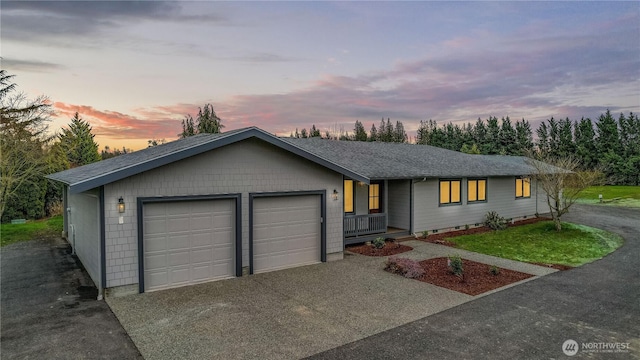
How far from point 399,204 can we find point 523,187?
959 cm

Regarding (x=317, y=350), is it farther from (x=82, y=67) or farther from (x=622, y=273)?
(x=82, y=67)

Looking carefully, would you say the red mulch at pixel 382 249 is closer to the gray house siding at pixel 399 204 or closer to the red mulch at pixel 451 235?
the red mulch at pixel 451 235

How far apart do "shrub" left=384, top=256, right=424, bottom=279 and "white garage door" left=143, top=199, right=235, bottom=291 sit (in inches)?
172

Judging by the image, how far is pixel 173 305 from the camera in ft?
23.8

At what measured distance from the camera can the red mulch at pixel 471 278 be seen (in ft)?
28.0

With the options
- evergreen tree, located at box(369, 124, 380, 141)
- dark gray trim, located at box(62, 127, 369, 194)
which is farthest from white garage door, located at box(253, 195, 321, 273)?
evergreen tree, located at box(369, 124, 380, 141)

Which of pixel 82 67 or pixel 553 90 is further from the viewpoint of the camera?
pixel 553 90

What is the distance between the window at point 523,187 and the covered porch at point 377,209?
876 centimetres

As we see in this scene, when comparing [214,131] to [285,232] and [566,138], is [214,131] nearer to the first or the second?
[285,232]

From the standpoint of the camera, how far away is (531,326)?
20.6 ft

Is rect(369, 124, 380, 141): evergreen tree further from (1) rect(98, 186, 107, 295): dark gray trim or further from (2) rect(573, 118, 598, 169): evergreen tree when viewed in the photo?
(1) rect(98, 186, 107, 295): dark gray trim

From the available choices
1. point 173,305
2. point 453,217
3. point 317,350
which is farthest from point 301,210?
point 453,217

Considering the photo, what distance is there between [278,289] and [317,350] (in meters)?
3.10

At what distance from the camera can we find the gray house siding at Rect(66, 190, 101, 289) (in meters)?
8.08
